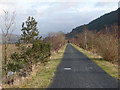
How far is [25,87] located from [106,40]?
1233cm

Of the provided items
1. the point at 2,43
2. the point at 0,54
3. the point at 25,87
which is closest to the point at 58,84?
the point at 25,87

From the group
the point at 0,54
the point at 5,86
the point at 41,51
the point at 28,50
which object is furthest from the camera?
the point at 41,51

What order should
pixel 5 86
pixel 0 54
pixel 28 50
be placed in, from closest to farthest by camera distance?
1. pixel 5 86
2. pixel 0 54
3. pixel 28 50

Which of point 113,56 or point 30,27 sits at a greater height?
point 30,27

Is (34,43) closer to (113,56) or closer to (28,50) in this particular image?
(28,50)

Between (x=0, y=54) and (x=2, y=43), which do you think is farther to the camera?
(x=0, y=54)

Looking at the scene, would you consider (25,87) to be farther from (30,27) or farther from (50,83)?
(30,27)

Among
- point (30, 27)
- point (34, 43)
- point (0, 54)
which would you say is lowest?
point (0, 54)

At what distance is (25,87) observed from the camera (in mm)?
7152

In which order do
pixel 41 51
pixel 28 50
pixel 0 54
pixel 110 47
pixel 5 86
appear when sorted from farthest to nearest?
pixel 110 47
pixel 41 51
pixel 28 50
pixel 0 54
pixel 5 86

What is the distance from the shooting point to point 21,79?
7988 millimetres

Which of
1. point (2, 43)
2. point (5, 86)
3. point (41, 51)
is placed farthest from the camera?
point (41, 51)

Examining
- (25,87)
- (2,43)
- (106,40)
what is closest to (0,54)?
(2,43)

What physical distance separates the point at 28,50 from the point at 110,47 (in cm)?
976
